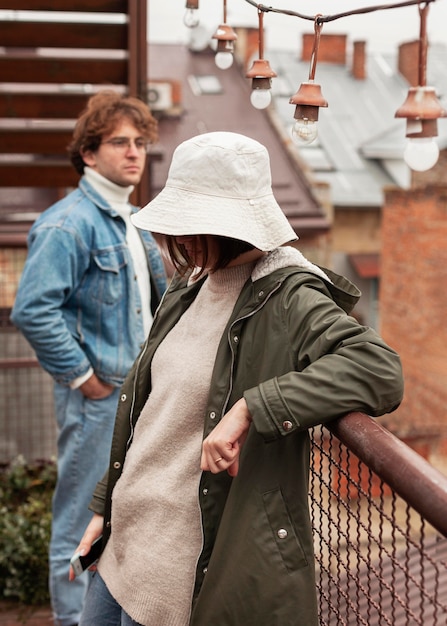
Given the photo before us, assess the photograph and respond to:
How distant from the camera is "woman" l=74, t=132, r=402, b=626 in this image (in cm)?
178

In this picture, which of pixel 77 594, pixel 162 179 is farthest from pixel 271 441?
pixel 162 179

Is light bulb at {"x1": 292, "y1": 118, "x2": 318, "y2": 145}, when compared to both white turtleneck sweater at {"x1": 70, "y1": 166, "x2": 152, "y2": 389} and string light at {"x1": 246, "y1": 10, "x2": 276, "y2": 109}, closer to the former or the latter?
string light at {"x1": 246, "y1": 10, "x2": 276, "y2": 109}

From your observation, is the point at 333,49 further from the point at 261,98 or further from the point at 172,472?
the point at 172,472

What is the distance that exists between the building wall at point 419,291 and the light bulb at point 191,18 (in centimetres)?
1423

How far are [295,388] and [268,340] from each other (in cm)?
20

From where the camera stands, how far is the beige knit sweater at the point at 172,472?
80.9 inches

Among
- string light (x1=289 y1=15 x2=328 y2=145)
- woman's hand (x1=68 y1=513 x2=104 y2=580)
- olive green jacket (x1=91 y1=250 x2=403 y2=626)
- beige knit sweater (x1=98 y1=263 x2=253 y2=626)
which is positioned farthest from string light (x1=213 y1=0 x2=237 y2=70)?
woman's hand (x1=68 y1=513 x2=104 y2=580)

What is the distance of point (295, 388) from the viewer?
1743 mm

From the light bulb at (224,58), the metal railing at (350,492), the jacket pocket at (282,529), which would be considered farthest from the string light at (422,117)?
the light bulb at (224,58)

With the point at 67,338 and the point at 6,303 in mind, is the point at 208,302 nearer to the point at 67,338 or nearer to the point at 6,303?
the point at 67,338

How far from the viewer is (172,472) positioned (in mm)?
2078

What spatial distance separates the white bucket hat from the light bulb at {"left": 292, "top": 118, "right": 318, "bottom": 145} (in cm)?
28

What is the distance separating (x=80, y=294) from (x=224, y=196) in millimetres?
1675

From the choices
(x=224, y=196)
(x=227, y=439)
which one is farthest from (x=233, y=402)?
(x=224, y=196)
